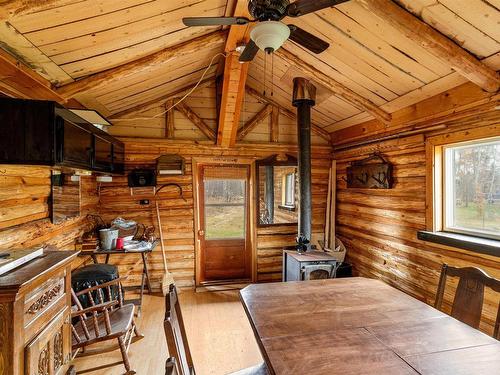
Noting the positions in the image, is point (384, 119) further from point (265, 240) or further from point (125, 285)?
point (125, 285)

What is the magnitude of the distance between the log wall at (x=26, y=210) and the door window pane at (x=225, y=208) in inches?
81.8

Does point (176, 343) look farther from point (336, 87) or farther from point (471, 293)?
point (336, 87)

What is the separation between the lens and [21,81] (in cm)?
201

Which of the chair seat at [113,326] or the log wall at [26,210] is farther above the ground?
the log wall at [26,210]

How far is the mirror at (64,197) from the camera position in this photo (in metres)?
2.72

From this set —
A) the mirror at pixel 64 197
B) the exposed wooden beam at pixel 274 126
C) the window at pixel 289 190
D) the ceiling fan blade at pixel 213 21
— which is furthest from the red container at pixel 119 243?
the ceiling fan blade at pixel 213 21

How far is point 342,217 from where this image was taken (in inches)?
187

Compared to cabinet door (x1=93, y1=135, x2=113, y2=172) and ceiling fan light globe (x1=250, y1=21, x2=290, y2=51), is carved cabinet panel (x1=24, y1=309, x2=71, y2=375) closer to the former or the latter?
cabinet door (x1=93, y1=135, x2=113, y2=172)

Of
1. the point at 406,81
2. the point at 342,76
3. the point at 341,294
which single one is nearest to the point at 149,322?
the point at 341,294

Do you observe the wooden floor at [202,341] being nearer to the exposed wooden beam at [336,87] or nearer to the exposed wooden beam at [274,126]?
the exposed wooden beam at [274,126]

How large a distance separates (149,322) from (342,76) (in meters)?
3.68

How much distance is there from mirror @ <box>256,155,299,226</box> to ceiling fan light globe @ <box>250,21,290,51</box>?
3.03m

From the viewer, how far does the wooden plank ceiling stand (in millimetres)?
1884

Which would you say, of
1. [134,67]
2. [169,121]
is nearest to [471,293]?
[134,67]
